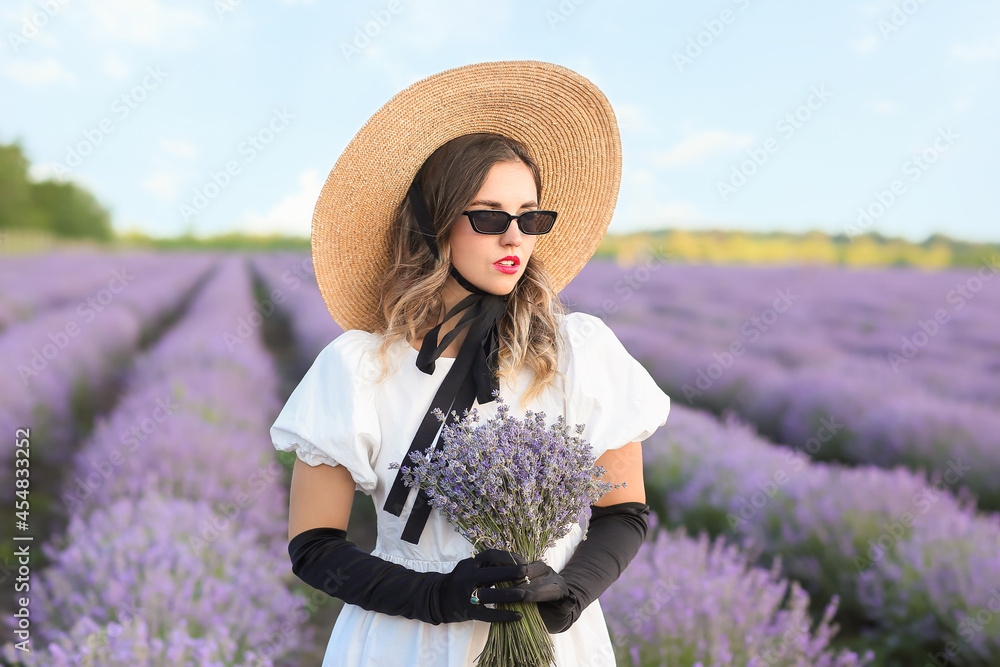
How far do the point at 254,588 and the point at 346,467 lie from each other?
1985 millimetres

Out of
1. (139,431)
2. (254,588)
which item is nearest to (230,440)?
(139,431)

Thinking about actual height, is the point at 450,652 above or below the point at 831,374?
below

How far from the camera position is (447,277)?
5.21ft

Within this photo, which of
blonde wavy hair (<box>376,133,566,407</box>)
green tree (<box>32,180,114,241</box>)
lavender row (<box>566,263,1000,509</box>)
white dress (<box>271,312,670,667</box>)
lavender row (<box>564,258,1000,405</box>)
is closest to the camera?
white dress (<box>271,312,670,667</box>)

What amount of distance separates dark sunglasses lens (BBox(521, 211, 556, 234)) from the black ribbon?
17 cm

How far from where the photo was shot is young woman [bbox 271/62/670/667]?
1346mm

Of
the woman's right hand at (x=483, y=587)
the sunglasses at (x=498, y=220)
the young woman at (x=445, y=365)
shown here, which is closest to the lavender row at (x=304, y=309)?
the young woman at (x=445, y=365)

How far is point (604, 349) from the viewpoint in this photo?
154 centimetres

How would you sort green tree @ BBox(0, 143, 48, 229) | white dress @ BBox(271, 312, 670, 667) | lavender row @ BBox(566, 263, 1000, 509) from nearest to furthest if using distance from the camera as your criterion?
white dress @ BBox(271, 312, 670, 667)
lavender row @ BBox(566, 263, 1000, 509)
green tree @ BBox(0, 143, 48, 229)

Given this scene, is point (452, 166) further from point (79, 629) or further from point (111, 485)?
point (111, 485)

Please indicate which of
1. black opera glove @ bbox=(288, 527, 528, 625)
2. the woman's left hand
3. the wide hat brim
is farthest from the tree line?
the woman's left hand

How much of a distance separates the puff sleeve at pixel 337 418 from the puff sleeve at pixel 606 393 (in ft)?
1.30

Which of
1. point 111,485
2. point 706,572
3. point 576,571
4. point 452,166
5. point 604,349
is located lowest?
point 111,485

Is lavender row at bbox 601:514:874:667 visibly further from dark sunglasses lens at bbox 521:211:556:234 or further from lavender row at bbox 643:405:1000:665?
dark sunglasses lens at bbox 521:211:556:234
